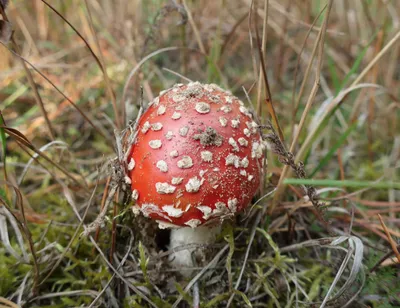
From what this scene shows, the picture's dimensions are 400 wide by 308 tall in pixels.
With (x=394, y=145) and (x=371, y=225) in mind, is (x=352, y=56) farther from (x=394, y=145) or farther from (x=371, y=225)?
(x=371, y=225)

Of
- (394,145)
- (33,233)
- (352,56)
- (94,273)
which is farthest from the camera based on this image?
(352,56)

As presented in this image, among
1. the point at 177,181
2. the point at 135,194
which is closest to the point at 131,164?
the point at 135,194

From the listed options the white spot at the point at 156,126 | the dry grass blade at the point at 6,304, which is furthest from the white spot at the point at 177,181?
the dry grass blade at the point at 6,304

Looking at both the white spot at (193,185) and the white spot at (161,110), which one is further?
the white spot at (161,110)

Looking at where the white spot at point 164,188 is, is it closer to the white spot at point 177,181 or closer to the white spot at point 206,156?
the white spot at point 177,181

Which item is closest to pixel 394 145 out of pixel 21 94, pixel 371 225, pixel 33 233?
pixel 371 225

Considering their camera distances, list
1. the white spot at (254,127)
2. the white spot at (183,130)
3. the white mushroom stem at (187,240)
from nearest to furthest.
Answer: the white spot at (183,130) < the white spot at (254,127) < the white mushroom stem at (187,240)
